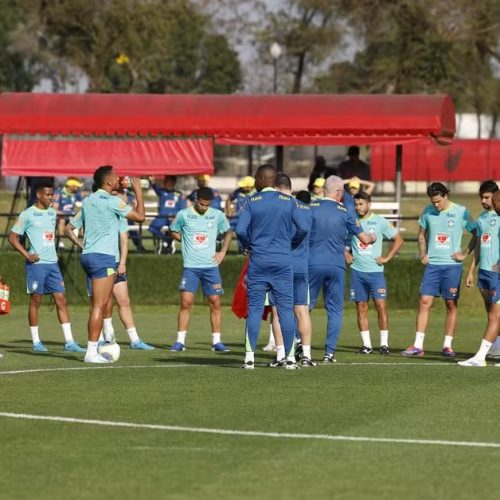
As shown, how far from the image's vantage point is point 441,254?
18.1 m

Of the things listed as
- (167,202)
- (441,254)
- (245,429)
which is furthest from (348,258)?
(167,202)

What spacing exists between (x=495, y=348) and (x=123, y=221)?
4561mm

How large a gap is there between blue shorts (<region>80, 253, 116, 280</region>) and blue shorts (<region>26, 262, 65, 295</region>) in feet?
8.06

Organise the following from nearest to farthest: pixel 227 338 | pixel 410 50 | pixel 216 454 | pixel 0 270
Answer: pixel 216 454 < pixel 227 338 < pixel 0 270 < pixel 410 50

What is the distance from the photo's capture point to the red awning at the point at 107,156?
29656 millimetres

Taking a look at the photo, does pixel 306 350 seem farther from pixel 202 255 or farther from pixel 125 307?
pixel 125 307

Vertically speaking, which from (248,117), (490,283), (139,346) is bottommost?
(139,346)

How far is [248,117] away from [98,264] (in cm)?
1380

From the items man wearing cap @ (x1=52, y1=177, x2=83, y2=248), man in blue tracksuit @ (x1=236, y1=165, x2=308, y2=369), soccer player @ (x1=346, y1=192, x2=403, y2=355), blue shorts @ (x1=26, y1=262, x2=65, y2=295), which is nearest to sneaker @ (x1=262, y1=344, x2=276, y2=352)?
soccer player @ (x1=346, y1=192, x2=403, y2=355)

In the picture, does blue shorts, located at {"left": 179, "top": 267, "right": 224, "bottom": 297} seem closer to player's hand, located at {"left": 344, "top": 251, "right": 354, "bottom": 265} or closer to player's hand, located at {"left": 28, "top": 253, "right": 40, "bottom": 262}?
player's hand, located at {"left": 344, "top": 251, "right": 354, "bottom": 265}

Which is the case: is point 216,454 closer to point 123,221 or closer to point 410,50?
point 123,221

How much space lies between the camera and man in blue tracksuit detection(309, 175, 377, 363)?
16.4 meters

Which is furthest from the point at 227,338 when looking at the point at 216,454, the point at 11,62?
the point at 11,62

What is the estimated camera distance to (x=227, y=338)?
21.0m
